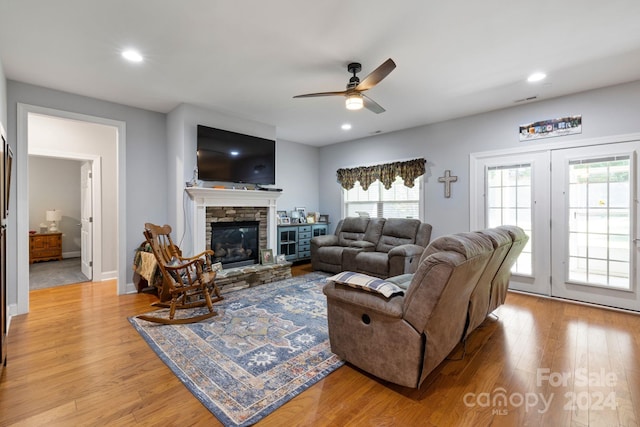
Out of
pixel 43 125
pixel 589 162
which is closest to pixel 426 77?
pixel 589 162

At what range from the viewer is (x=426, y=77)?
3281 mm

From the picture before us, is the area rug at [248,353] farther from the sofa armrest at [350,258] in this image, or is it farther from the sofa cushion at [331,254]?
the sofa cushion at [331,254]

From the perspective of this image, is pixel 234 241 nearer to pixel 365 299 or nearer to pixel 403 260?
pixel 403 260

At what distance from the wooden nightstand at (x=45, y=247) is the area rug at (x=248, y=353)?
200 inches

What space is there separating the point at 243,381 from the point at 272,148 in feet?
12.6

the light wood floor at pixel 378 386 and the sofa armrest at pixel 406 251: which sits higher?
the sofa armrest at pixel 406 251

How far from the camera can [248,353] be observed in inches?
95.0

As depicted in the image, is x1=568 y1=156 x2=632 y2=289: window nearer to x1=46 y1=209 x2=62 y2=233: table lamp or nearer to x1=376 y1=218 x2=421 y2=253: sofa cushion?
x1=376 y1=218 x2=421 y2=253: sofa cushion

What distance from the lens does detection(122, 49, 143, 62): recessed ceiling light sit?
Result: 2715 mm

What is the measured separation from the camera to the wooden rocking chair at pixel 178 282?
304cm

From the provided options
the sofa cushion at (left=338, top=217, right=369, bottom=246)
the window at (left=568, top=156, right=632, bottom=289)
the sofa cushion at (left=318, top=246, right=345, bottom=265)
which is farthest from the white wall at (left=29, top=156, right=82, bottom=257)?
→ the window at (left=568, top=156, right=632, bottom=289)

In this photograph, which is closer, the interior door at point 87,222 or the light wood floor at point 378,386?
the light wood floor at point 378,386

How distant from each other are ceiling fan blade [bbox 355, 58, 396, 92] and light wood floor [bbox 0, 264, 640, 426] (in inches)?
83.0

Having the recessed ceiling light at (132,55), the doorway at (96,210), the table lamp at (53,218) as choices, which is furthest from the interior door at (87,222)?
the recessed ceiling light at (132,55)
